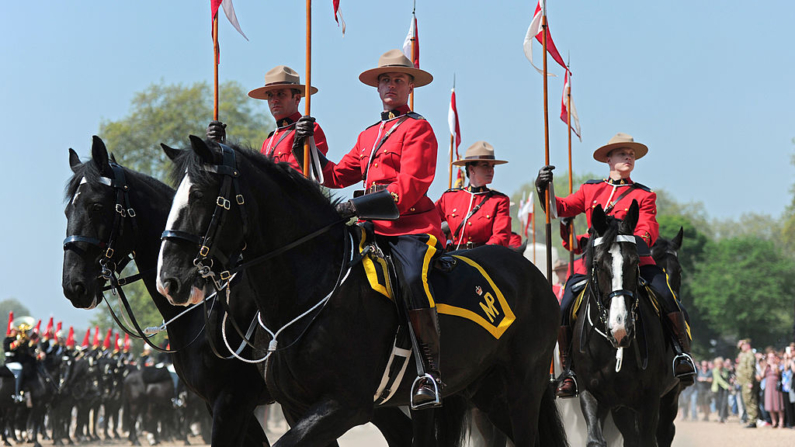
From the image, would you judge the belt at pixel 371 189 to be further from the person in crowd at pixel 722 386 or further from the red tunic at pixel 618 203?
the person in crowd at pixel 722 386

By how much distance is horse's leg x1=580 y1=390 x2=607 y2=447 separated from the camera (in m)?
8.72

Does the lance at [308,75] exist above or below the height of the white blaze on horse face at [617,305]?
above

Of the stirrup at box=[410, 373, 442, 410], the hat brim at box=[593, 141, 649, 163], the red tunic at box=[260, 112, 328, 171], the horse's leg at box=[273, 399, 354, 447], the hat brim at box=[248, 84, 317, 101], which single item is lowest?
the horse's leg at box=[273, 399, 354, 447]

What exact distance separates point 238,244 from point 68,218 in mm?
1898

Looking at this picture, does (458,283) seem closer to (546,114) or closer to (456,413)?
(456,413)

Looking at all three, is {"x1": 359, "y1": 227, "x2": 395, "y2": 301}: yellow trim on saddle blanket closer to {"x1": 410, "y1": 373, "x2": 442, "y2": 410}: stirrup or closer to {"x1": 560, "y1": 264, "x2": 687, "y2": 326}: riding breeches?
{"x1": 410, "y1": 373, "x2": 442, "y2": 410}: stirrup

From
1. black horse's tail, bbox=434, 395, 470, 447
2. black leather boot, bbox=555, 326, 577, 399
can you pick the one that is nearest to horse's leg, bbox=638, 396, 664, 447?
black leather boot, bbox=555, 326, 577, 399

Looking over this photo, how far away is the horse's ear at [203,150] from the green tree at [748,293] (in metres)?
63.2

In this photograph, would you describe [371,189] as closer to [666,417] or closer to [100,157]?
[100,157]

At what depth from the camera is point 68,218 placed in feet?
21.6

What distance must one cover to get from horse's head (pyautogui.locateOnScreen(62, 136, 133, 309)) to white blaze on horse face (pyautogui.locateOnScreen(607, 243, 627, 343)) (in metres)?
3.96

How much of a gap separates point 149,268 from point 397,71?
222cm

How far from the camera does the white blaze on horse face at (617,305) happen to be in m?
8.18

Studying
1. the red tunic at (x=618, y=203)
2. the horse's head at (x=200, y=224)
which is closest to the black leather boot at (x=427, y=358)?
the horse's head at (x=200, y=224)
